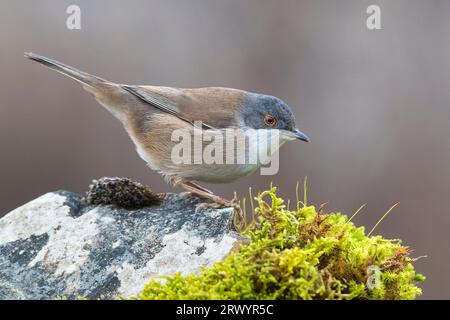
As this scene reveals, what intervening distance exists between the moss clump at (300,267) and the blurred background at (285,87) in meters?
4.03

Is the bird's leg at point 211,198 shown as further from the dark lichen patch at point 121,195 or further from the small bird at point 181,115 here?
the dark lichen patch at point 121,195

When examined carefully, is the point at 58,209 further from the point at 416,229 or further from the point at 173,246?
the point at 416,229

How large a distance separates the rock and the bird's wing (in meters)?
1.04

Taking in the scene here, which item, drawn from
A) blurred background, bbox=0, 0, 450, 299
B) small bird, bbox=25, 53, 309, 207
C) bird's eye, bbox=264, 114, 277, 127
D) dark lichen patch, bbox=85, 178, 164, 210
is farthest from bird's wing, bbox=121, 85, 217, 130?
blurred background, bbox=0, 0, 450, 299

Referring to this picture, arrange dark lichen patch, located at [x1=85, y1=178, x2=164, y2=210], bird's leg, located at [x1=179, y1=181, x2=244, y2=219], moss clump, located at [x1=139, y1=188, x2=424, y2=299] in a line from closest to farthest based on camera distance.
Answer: moss clump, located at [x1=139, y1=188, x2=424, y2=299] < bird's leg, located at [x1=179, y1=181, x2=244, y2=219] < dark lichen patch, located at [x1=85, y1=178, x2=164, y2=210]

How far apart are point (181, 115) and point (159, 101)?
0.28 metres

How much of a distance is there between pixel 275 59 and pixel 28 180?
395 centimetres

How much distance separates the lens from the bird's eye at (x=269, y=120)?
527 cm

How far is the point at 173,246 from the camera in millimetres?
3859

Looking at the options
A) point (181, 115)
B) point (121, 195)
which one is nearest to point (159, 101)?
point (181, 115)

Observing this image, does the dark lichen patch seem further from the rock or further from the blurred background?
the blurred background

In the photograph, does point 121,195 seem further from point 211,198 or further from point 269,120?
point 269,120

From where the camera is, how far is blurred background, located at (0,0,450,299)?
311 inches
